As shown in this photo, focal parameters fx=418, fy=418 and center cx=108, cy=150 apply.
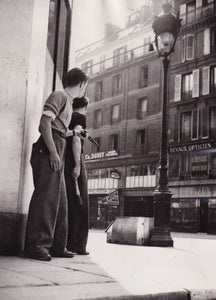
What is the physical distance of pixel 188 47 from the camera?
94.9 feet

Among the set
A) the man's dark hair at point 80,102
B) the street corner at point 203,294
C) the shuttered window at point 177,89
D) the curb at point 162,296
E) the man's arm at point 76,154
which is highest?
the shuttered window at point 177,89

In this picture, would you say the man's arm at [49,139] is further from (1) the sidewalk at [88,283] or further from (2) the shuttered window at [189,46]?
(2) the shuttered window at [189,46]

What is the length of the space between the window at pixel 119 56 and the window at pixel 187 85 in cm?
676

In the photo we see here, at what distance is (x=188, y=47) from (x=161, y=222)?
73.8ft

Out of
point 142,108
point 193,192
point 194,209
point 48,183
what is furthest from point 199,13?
point 48,183

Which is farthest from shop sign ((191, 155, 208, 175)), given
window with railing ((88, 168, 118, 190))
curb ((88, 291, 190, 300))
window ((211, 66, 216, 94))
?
curb ((88, 291, 190, 300))

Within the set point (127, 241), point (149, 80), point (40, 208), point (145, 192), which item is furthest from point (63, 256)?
point (149, 80)

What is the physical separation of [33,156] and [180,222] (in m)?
24.1

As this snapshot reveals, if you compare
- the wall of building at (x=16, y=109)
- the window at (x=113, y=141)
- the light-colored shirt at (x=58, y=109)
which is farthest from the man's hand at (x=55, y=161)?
the window at (x=113, y=141)

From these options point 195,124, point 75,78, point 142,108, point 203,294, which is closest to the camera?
point 203,294

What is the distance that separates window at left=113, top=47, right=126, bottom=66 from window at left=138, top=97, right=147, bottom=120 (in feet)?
14.1

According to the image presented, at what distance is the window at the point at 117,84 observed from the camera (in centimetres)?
3334

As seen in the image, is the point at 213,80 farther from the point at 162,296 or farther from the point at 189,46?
the point at 162,296

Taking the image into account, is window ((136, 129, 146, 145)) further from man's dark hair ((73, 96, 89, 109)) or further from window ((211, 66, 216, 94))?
man's dark hair ((73, 96, 89, 109))
